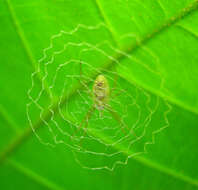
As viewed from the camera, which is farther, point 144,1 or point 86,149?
point 86,149

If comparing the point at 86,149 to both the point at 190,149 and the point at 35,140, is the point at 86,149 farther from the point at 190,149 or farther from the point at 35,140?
the point at 190,149

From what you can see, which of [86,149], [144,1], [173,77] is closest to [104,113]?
[86,149]
